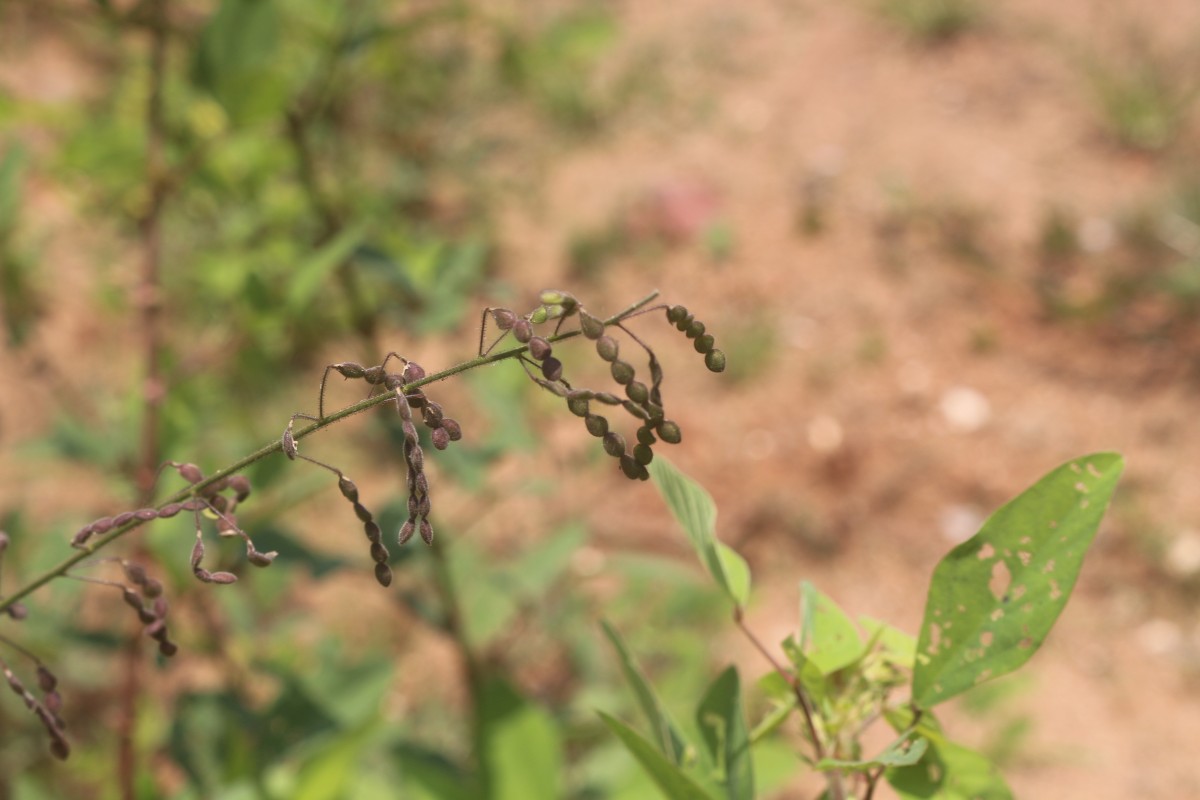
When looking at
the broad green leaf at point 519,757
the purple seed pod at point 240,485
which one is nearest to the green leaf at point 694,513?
the purple seed pod at point 240,485

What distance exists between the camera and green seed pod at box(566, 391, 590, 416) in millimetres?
639

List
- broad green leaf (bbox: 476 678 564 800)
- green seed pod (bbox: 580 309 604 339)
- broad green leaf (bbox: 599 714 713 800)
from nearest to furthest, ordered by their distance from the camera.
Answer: green seed pod (bbox: 580 309 604 339)
broad green leaf (bbox: 599 714 713 800)
broad green leaf (bbox: 476 678 564 800)

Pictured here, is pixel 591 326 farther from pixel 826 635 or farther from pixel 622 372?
pixel 826 635

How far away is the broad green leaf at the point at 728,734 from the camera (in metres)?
0.83

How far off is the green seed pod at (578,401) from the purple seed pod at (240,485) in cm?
27

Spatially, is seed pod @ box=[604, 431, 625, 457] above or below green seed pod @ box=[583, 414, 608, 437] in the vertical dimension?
below

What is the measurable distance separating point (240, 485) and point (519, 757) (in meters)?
0.76

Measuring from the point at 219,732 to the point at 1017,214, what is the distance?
3.09 metres

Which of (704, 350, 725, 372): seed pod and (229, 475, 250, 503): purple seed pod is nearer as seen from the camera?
(704, 350, 725, 372): seed pod

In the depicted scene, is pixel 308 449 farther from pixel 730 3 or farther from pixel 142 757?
pixel 730 3

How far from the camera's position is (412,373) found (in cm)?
68

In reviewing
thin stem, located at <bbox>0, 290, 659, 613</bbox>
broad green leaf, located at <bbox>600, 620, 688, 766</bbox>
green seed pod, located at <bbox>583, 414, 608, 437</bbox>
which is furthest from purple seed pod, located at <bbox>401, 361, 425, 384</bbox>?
broad green leaf, located at <bbox>600, 620, 688, 766</bbox>

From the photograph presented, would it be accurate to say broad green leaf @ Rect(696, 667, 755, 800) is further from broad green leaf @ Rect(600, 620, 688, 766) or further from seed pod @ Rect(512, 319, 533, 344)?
seed pod @ Rect(512, 319, 533, 344)

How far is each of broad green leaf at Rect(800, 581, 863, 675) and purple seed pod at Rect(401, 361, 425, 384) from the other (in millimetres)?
331
